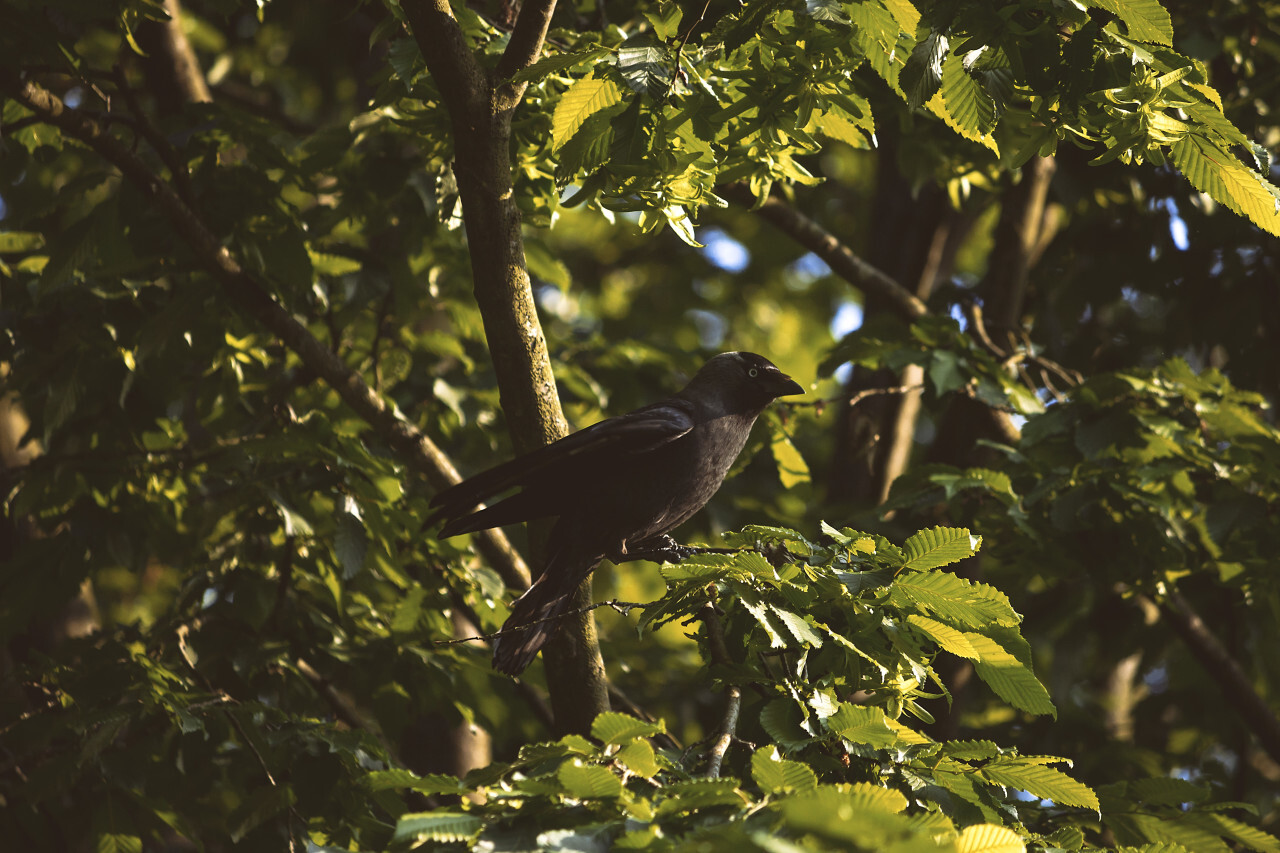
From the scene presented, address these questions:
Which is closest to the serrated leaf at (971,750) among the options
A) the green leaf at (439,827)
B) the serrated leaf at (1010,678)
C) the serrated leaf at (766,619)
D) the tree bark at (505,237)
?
the serrated leaf at (1010,678)

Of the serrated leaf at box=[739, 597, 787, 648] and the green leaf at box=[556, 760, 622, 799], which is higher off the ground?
the serrated leaf at box=[739, 597, 787, 648]

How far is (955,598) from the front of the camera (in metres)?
2.27

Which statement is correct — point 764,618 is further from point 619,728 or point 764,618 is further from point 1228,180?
point 1228,180

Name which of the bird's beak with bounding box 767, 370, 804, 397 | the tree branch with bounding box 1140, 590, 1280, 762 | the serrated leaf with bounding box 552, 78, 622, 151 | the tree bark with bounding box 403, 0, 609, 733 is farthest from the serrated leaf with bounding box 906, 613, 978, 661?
the tree branch with bounding box 1140, 590, 1280, 762

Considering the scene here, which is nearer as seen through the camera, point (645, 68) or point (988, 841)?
point (988, 841)

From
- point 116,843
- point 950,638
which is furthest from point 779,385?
point 116,843

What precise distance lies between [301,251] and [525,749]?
252 cm

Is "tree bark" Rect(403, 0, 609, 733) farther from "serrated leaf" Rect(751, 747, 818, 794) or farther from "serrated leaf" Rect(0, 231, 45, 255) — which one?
"serrated leaf" Rect(0, 231, 45, 255)

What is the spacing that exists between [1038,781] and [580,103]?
77.6 inches

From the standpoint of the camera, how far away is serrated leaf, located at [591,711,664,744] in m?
1.89

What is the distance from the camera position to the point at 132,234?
390 cm

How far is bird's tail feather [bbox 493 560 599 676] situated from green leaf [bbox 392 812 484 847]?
3.45 ft

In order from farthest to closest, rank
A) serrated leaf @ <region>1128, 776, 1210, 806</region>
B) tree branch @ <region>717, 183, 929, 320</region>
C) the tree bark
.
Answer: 1. tree branch @ <region>717, 183, 929, 320</region>
2. the tree bark
3. serrated leaf @ <region>1128, 776, 1210, 806</region>

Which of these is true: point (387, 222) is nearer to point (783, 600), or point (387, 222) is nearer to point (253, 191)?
point (253, 191)
